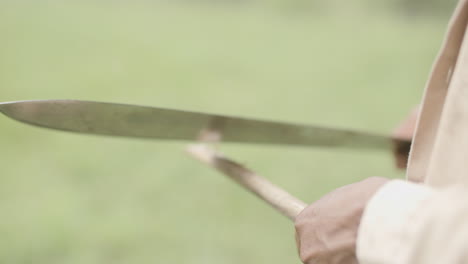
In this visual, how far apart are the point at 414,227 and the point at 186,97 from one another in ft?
6.65

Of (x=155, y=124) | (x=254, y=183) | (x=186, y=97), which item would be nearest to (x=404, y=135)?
(x=254, y=183)

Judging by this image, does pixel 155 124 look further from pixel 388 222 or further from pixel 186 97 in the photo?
pixel 186 97

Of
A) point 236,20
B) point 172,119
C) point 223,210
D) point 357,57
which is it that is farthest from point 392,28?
point 172,119

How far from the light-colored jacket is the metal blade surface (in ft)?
0.71

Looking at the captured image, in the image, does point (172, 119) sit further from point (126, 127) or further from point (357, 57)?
point (357, 57)

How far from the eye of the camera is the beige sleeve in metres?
0.33

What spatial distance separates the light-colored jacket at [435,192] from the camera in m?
0.33

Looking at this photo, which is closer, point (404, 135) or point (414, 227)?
point (414, 227)

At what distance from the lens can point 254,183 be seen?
0.63 metres

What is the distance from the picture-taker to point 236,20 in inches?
142

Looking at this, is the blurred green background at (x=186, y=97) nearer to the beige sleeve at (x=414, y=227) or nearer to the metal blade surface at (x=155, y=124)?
the metal blade surface at (x=155, y=124)

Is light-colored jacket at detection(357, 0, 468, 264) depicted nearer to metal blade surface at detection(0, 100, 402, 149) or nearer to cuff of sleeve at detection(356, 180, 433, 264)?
cuff of sleeve at detection(356, 180, 433, 264)

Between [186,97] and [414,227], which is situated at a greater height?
[414,227]

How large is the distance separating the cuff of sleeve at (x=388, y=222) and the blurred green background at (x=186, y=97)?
976mm
